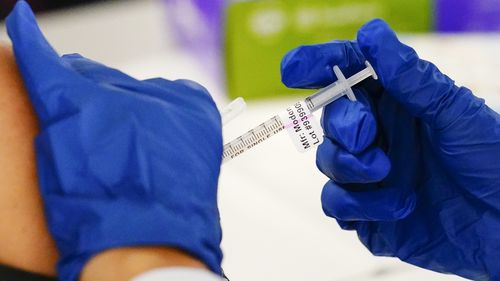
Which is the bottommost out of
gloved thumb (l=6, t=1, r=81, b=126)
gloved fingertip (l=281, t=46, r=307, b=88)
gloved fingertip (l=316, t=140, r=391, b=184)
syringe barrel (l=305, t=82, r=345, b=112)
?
gloved fingertip (l=316, t=140, r=391, b=184)

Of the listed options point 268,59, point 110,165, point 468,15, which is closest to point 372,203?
point 110,165

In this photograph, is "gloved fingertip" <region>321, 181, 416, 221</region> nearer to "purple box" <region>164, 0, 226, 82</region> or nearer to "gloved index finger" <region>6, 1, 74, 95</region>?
"gloved index finger" <region>6, 1, 74, 95</region>

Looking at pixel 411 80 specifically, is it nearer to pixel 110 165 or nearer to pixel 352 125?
pixel 352 125

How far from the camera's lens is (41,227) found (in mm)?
695

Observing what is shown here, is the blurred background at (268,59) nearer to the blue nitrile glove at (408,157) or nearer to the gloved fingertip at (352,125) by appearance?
the blue nitrile glove at (408,157)

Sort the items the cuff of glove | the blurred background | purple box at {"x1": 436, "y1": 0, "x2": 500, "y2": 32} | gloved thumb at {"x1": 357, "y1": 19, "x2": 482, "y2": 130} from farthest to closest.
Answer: purple box at {"x1": 436, "y1": 0, "x2": 500, "y2": 32} → the blurred background → gloved thumb at {"x1": 357, "y1": 19, "x2": 482, "y2": 130} → the cuff of glove

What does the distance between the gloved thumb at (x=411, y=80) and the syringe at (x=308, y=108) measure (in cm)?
4

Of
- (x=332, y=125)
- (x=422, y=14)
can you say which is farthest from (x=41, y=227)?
(x=422, y=14)

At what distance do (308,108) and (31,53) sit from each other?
0.37 meters

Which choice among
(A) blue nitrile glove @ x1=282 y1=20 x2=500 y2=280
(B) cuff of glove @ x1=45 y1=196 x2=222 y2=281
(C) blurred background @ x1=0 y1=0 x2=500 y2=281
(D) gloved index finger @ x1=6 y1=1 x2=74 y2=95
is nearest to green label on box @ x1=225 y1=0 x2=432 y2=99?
(C) blurred background @ x1=0 y1=0 x2=500 y2=281

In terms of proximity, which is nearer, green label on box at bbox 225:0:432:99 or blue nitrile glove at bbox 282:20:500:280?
blue nitrile glove at bbox 282:20:500:280

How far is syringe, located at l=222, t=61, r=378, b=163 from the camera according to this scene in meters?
0.89

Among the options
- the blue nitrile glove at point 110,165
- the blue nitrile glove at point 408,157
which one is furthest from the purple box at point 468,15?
the blue nitrile glove at point 110,165

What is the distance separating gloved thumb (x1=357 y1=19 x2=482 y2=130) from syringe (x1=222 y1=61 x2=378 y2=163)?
1.4 inches
